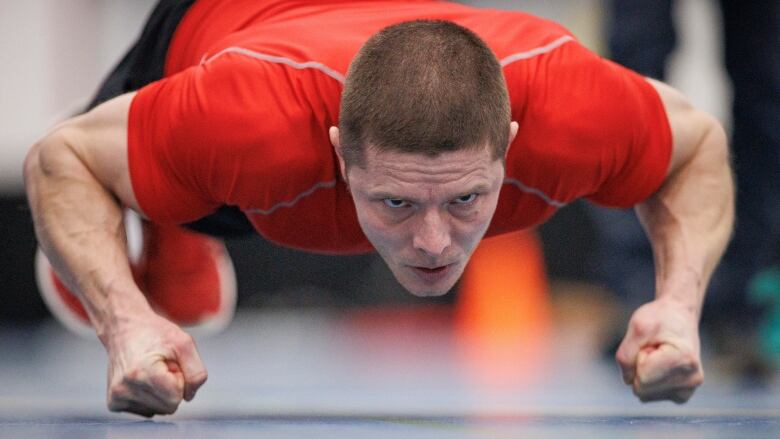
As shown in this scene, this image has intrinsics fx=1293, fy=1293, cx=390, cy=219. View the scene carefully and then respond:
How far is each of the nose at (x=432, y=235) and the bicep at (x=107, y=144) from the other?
523mm

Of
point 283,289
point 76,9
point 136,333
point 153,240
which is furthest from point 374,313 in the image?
point 136,333

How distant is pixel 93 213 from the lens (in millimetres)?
2145

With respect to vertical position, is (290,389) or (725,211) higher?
(725,211)

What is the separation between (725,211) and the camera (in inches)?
95.0

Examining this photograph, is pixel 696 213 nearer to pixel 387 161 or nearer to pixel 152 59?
pixel 387 161

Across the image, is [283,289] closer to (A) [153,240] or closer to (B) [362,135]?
(A) [153,240]

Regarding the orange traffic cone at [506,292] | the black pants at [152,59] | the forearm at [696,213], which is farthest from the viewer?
the orange traffic cone at [506,292]

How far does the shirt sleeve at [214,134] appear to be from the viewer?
6.68 feet

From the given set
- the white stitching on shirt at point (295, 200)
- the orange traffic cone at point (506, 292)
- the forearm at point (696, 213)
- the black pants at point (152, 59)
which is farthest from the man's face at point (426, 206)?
the orange traffic cone at point (506, 292)

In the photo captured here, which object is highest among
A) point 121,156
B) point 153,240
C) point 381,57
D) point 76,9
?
point 381,57

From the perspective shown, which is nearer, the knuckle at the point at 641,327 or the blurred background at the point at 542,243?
the knuckle at the point at 641,327

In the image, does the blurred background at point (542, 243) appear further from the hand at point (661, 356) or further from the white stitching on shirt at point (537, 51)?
the hand at point (661, 356)

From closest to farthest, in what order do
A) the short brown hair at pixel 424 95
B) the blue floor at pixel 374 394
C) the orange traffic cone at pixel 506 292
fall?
the short brown hair at pixel 424 95 → the blue floor at pixel 374 394 → the orange traffic cone at pixel 506 292

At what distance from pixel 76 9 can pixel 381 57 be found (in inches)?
215
